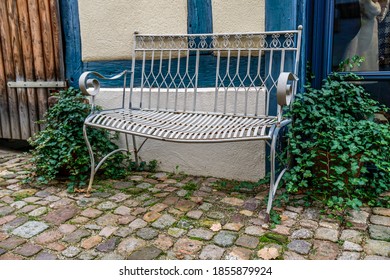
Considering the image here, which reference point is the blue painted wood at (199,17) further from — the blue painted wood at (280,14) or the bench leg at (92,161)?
the bench leg at (92,161)

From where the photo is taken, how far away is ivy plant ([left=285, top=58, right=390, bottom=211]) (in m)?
2.61

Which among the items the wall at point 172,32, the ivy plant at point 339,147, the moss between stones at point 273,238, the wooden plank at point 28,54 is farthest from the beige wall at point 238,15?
the wooden plank at point 28,54

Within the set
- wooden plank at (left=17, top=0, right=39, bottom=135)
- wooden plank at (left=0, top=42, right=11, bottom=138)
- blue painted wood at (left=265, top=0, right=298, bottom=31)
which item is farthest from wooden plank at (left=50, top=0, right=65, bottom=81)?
blue painted wood at (left=265, top=0, right=298, bottom=31)

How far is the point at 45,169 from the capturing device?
3.32 meters

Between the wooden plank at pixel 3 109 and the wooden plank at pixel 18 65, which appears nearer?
the wooden plank at pixel 18 65

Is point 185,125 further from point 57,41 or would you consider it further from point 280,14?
point 57,41

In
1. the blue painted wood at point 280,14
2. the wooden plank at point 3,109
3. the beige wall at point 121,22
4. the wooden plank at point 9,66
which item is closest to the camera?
the blue painted wood at point 280,14

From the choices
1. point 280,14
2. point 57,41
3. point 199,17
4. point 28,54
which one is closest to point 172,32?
point 199,17

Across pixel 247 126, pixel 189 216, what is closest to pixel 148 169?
pixel 189 216

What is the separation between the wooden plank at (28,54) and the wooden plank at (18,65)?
52mm

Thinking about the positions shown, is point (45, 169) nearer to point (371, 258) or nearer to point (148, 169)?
point (148, 169)

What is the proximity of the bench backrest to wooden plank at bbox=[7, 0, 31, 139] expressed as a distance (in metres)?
1.40

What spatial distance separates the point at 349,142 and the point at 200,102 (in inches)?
48.9

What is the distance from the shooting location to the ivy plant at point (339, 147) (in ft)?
8.55
